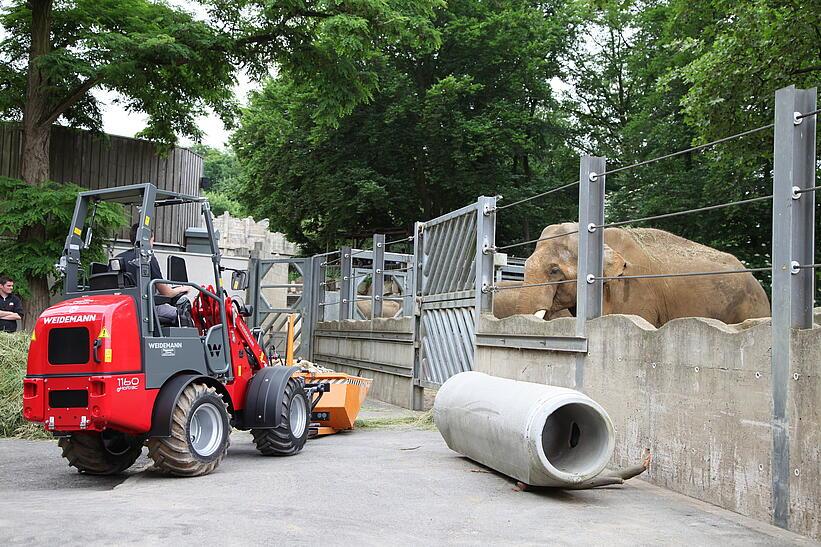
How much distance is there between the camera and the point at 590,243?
8656 mm

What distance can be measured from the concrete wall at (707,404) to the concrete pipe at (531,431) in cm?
54

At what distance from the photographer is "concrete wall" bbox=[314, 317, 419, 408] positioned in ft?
48.6

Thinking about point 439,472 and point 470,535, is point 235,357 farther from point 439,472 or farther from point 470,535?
point 470,535

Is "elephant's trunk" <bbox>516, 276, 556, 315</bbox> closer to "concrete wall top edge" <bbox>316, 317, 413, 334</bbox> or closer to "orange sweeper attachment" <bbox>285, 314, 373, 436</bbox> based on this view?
"concrete wall top edge" <bbox>316, 317, 413, 334</bbox>

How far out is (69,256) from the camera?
8766 mm

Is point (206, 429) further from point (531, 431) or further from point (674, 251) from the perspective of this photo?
point (674, 251)

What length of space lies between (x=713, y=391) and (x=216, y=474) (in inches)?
170

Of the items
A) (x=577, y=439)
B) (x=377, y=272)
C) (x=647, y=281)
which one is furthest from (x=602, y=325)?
(x=377, y=272)

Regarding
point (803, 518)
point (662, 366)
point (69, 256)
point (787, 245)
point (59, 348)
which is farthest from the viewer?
point (69, 256)

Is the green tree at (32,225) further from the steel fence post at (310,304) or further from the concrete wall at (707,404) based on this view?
the concrete wall at (707,404)

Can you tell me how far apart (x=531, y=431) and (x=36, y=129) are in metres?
14.8

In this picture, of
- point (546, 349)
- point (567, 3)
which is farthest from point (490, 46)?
point (546, 349)

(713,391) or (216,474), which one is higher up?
(713,391)

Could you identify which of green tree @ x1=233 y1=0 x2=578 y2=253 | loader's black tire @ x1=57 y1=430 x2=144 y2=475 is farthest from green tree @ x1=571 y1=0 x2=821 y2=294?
loader's black tire @ x1=57 y1=430 x2=144 y2=475
